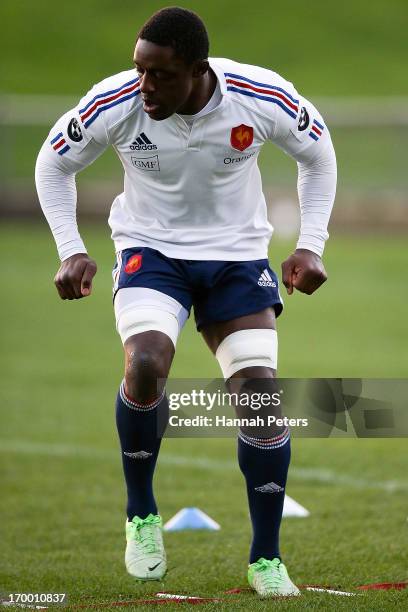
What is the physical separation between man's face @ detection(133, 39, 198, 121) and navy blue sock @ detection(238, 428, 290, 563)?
1.53 metres

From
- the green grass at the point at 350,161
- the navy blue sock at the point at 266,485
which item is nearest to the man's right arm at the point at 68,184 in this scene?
the navy blue sock at the point at 266,485

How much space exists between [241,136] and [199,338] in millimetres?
10462

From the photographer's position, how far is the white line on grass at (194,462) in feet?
29.1

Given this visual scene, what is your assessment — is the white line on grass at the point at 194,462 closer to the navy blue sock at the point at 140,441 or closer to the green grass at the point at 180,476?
the green grass at the point at 180,476

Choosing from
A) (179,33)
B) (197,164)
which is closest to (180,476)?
(197,164)

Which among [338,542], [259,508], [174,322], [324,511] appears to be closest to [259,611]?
[259,508]

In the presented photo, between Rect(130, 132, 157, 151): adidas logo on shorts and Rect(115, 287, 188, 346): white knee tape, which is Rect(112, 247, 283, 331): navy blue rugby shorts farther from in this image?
Rect(130, 132, 157, 151): adidas logo on shorts

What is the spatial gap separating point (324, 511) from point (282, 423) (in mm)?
2165

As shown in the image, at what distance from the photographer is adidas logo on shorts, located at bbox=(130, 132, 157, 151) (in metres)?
6.00

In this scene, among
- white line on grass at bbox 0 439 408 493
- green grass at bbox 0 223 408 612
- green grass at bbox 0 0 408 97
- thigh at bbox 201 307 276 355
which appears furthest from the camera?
green grass at bbox 0 0 408 97

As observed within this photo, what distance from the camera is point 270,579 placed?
584 centimetres

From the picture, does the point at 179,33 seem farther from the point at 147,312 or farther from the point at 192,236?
the point at 147,312

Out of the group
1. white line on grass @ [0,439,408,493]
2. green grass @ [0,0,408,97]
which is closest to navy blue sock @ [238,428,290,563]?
white line on grass @ [0,439,408,493]

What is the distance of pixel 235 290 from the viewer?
6.14 meters
